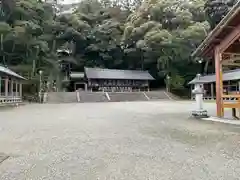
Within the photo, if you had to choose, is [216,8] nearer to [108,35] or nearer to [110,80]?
[108,35]

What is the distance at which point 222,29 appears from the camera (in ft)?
31.6

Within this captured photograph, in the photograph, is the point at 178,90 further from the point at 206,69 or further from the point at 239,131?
the point at 239,131

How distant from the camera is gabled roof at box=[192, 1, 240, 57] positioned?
884 cm

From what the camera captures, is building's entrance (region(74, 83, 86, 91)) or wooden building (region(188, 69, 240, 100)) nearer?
wooden building (region(188, 69, 240, 100))

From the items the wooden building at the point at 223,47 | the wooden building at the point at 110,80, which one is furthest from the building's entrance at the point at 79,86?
the wooden building at the point at 223,47

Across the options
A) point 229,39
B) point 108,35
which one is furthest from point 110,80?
point 229,39

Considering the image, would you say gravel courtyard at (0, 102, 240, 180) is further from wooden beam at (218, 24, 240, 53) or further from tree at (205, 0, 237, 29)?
tree at (205, 0, 237, 29)

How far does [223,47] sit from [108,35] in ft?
118

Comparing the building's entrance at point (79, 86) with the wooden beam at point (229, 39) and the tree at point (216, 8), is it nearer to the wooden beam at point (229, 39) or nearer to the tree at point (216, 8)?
the tree at point (216, 8)

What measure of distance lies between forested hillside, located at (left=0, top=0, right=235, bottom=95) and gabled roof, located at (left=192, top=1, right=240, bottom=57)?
2362 centimetres

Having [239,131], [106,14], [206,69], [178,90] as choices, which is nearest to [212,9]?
[206,69]

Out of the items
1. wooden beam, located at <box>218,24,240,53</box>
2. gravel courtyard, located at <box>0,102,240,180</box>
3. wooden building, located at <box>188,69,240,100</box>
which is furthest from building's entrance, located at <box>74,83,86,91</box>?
gravel courtyard, located at <box>0,102,240,180</box>

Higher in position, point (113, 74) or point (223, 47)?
point (113, 74)

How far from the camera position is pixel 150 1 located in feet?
136
